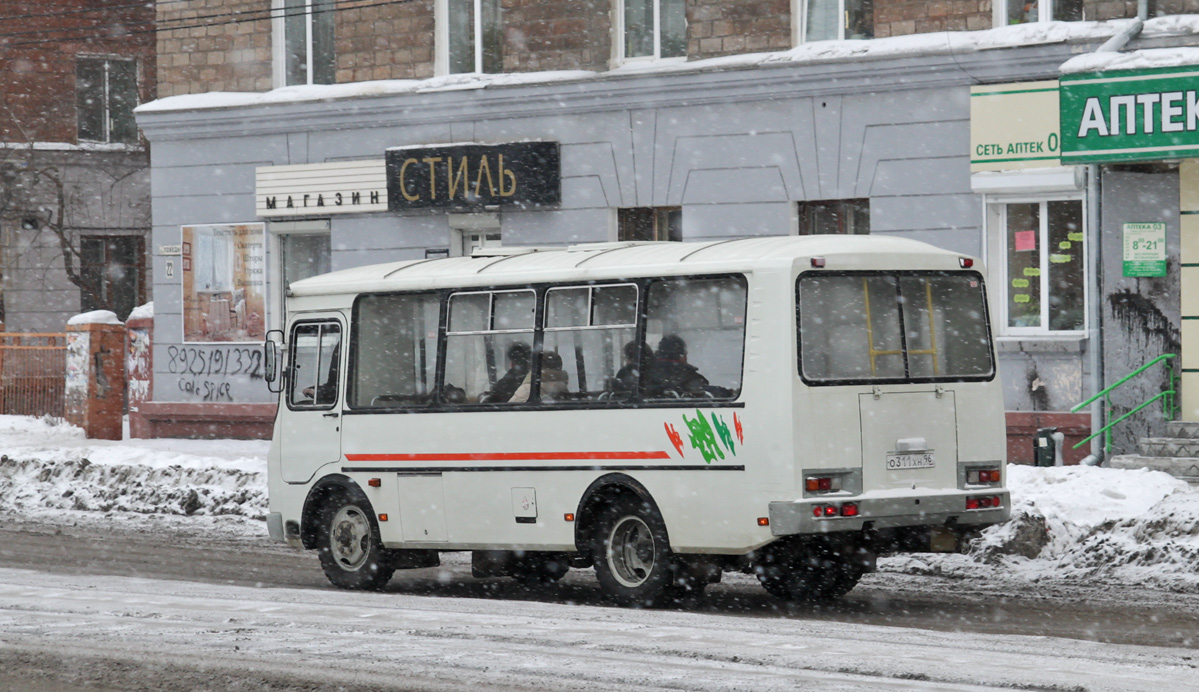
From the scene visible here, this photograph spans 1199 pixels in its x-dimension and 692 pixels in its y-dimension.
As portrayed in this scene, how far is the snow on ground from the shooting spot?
1325cm

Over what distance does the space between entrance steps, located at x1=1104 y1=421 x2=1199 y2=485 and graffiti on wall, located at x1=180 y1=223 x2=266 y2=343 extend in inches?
502

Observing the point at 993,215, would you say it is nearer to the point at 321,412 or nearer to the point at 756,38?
the point at 756,38

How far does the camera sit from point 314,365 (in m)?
14.1

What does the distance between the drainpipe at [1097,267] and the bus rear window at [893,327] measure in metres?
6.90

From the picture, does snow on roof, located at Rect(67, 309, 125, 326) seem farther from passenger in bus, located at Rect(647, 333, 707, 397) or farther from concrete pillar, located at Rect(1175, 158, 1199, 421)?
passenger in bus, located at Rect(647, 333, 707, 397)

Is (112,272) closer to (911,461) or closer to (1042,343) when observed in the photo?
(1042,343)

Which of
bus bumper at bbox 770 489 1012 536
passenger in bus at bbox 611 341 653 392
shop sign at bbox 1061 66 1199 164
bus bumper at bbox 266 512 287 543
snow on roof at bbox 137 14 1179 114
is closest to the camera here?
bus bumper at bbox 770 489 1012 536

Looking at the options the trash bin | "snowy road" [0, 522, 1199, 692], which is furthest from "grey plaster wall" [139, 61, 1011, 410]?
"snowy road" [0, 522, 1199, 692]

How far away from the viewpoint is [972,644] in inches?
364

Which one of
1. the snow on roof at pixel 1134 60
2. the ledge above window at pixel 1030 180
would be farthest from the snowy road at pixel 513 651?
the ledge above window at pixel 1030 180

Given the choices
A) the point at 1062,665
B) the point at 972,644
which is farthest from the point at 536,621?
the point at 1062,665

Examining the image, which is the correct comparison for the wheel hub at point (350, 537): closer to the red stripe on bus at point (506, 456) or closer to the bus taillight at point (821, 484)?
the red stripe on bus at point (506, 456)

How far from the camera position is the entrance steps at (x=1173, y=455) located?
654 inches

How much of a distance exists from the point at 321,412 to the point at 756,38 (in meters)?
9.35
